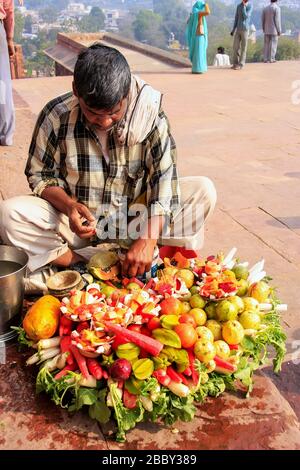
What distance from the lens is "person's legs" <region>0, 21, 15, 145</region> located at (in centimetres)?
505

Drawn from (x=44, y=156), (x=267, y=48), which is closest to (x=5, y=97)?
(x=44, y=156)

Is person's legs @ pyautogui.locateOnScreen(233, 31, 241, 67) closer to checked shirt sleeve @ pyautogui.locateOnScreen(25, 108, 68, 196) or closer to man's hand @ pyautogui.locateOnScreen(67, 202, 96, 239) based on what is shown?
checked shirt sleeve @ pyautogui.locateOnScreen(25, 108, 68, 196)

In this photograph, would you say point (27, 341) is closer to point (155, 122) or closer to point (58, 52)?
point (155, 122)

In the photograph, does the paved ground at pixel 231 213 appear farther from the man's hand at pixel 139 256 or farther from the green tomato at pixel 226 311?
the man's hand at pixel 139 256

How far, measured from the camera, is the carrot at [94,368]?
202 centimetres

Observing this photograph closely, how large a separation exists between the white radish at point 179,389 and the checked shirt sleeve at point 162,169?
93cm

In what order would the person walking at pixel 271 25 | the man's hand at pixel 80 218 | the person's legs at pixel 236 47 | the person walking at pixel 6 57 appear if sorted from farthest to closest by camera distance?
the person walking at pixel 271 25 → the person's legs at pixel 236 47 → the person walking at pixel 6 57 → the man's hand at pixel 80 218

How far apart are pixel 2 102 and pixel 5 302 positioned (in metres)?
3.61

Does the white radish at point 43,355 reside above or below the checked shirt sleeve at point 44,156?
below

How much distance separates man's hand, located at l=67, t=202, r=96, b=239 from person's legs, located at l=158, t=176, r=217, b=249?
1.56 feet

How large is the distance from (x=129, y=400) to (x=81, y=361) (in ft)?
0.87

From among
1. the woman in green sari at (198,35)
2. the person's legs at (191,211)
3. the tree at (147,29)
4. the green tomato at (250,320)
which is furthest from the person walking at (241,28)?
the tree at (147,29)

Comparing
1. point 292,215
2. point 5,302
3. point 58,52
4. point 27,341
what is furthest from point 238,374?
point 58,52

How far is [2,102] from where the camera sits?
5.32 metres
